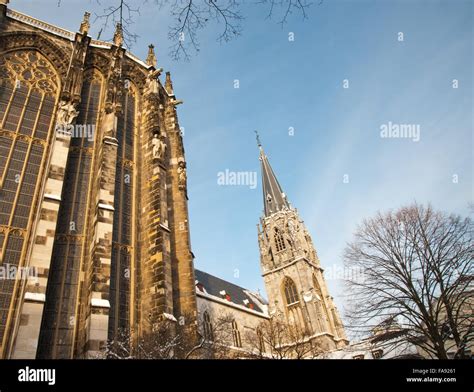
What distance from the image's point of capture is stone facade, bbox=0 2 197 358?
33.4 ft

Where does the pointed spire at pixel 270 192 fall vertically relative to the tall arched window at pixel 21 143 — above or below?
above

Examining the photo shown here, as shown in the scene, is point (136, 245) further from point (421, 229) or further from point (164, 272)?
point (421, 229)

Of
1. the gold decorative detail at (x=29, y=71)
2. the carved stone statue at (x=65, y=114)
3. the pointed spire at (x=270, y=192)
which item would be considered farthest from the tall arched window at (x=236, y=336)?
the gold decorative detail at (x=29, y=71)

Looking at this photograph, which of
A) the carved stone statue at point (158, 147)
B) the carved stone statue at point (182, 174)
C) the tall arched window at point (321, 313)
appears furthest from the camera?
the tall arched window at point (321, 313)

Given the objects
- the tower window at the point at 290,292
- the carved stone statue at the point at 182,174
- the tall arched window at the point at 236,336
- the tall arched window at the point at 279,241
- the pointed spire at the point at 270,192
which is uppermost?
the pointed spire at the point at 270,192

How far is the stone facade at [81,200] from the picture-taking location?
401 inches

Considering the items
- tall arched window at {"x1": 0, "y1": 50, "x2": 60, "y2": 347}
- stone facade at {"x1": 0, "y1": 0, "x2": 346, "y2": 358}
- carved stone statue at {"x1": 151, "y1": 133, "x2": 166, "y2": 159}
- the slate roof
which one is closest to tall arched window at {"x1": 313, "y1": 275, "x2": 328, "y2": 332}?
the slate roof

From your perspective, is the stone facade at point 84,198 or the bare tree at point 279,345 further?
the bare tree at point 279,345

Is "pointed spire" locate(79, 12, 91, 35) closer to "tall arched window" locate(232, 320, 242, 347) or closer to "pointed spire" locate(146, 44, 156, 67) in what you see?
"pointed spire" locate(146, 44, 156, 67)

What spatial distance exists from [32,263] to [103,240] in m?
2.25

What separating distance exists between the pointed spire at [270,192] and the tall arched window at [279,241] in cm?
393

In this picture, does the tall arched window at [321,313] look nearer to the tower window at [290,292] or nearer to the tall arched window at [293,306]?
the tall arched window at [293,306]

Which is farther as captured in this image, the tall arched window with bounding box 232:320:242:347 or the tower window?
the tower window
